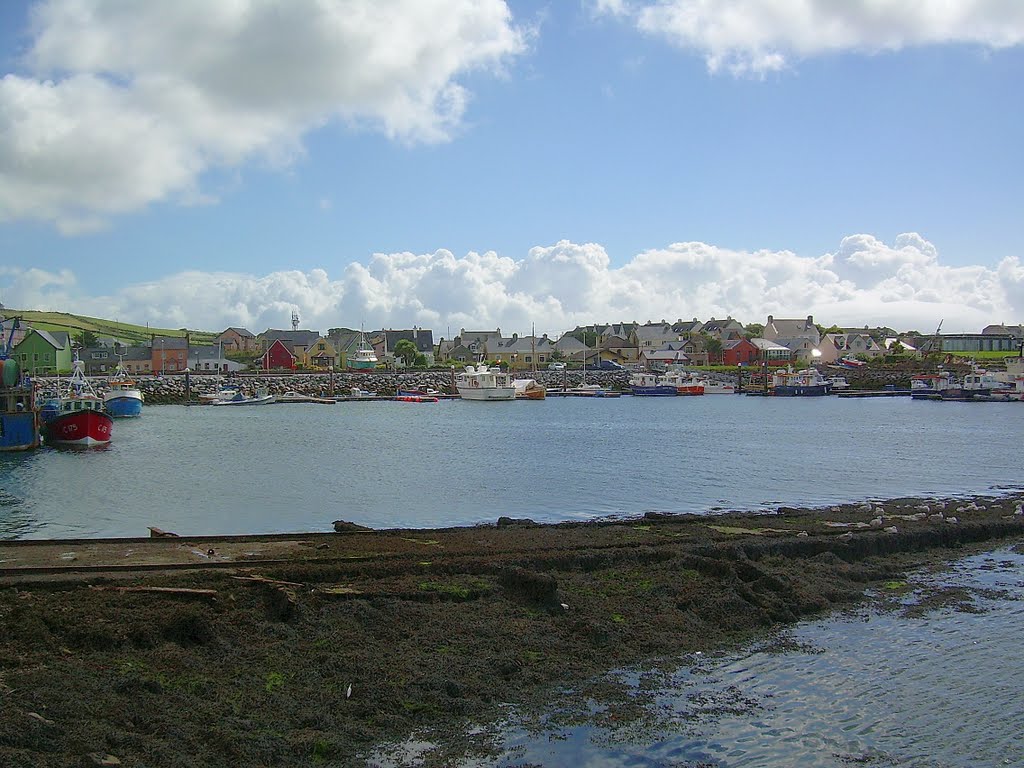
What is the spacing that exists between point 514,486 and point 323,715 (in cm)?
2361

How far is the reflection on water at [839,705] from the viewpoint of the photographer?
10.1 m

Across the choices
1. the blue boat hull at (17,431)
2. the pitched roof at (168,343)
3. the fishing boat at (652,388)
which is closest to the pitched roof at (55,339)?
the pitched roof at (168,343)

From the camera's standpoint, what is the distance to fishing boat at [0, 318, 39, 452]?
1865 inches

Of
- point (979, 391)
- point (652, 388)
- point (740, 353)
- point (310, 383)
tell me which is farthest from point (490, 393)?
point (740, 353)

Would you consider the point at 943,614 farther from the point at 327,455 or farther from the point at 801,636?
the point at 327,455

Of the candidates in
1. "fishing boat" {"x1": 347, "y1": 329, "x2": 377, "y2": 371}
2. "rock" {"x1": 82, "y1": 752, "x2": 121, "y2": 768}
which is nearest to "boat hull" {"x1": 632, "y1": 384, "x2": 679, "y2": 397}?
"fishing boat" {"x1": 347, "y1": 329, "x2": 377, "y2": 371}

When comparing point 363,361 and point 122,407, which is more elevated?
point 363,361

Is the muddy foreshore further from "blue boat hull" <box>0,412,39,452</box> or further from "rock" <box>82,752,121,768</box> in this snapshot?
"blue boat hull" <box>0,412,39,452</box>

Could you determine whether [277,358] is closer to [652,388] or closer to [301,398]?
[301,398]

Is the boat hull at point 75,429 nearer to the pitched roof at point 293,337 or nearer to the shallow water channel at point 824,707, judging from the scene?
the shallow water channel at point 824,707

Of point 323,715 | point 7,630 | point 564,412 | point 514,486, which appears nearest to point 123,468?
point 514,486

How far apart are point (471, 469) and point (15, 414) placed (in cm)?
2645

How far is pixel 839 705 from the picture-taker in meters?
11.6

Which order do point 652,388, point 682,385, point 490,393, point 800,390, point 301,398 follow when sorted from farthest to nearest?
point 682,385, point 652,388, point 800,390, point 490,393, point 301,398
